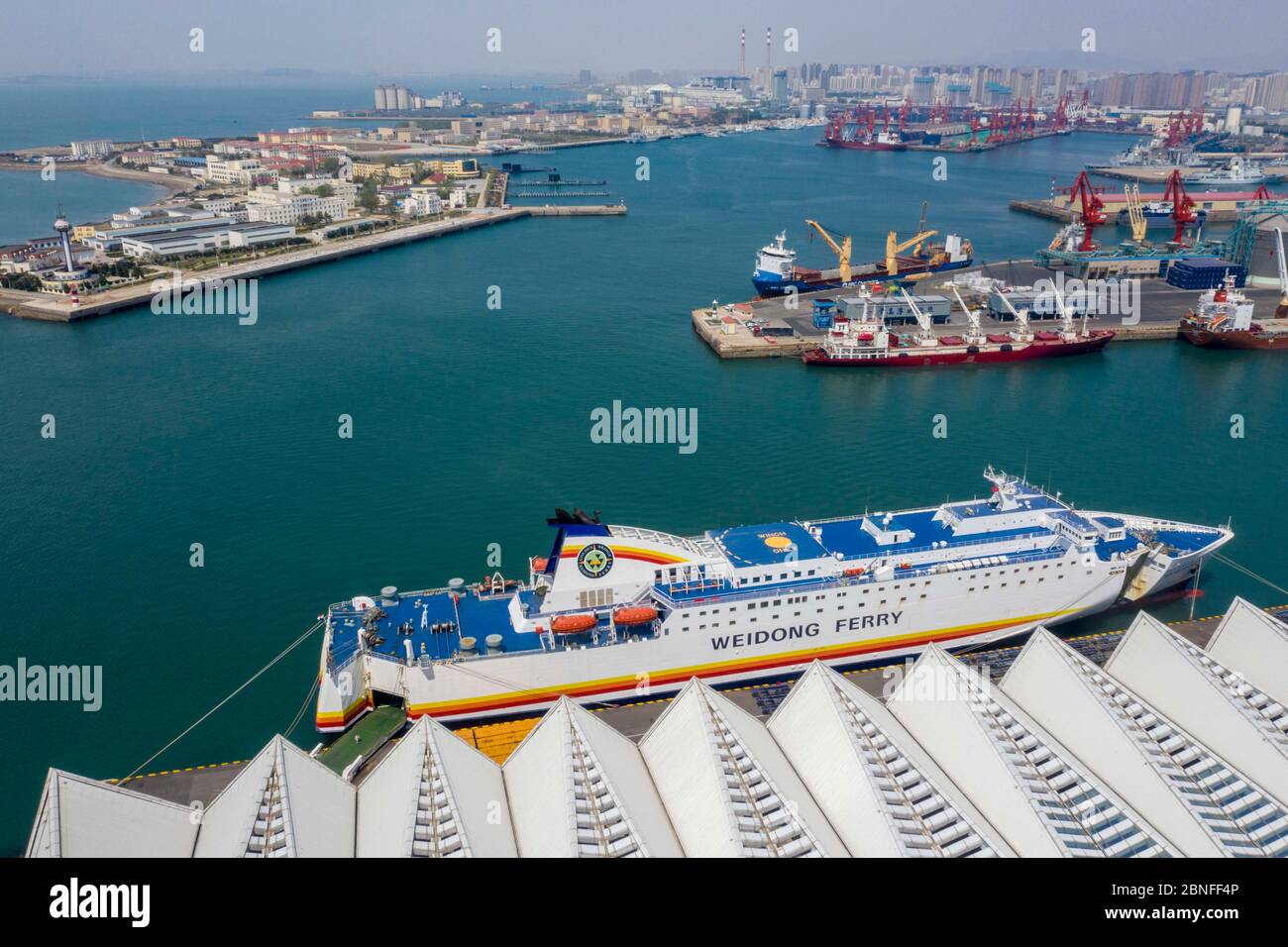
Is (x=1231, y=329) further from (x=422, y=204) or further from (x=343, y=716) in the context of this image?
(x=422, y=204)

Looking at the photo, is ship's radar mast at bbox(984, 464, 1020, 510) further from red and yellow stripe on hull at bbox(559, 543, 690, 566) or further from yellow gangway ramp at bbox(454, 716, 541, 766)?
yellow gangway ramp at bbox(454, 716, 541, 766)

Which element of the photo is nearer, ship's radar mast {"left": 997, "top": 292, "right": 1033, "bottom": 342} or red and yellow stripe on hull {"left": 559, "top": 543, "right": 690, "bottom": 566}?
red and yellow stripe on hull {"left": 559, "top": 543, "right": 690, "bottom": 566}

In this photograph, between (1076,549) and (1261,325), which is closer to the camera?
(1076,549)

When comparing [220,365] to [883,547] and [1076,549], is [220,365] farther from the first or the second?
[1076,549]

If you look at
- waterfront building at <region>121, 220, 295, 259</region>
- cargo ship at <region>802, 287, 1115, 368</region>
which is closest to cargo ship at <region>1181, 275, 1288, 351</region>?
cargo ship at <region>802, 287, 1115, 368</region>

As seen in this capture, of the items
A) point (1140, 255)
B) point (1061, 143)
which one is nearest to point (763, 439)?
point (1140, 255)

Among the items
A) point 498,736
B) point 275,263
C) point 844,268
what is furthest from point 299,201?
point 498,736

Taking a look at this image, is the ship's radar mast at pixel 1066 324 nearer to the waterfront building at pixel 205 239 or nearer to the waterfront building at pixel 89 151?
the waterfront building at pixel 205 239
